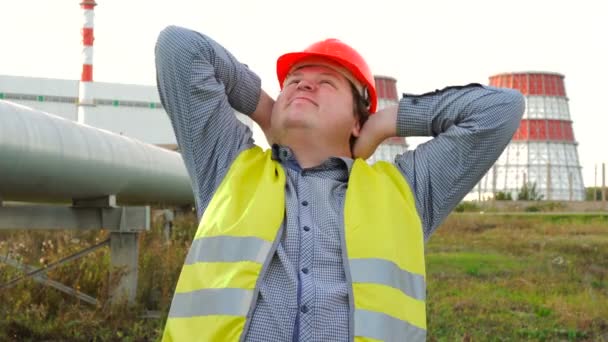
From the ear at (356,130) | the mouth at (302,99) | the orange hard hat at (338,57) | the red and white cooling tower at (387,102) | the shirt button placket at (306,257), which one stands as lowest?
the shirt button placket at (306,257)

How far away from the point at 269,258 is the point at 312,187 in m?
0.28

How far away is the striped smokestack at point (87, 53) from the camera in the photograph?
33.1 m

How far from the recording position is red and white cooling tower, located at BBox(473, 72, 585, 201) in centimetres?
3925

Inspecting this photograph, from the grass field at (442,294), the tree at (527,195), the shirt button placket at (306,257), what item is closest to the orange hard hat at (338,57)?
the shirt button placket at (306,257)

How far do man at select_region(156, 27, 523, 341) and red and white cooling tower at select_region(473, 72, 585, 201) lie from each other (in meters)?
36.6

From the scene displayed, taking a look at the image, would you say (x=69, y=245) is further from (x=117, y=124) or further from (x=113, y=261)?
(x=117, y=124)

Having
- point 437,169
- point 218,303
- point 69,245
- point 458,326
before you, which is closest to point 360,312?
point 218,303

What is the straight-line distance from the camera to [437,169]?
2.48 meters

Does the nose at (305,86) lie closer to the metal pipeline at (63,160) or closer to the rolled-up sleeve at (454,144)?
the rolled-up sleeve at (454,144)

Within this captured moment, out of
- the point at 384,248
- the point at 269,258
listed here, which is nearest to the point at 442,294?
the point at 384,248

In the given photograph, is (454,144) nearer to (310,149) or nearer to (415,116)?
(415,116)

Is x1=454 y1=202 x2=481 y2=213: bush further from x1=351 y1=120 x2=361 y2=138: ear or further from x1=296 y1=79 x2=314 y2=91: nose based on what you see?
x1=296 y1=79 x2=314 y2=91: nose

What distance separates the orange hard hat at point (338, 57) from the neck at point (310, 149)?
0.75ft

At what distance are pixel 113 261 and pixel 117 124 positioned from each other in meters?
30.8
